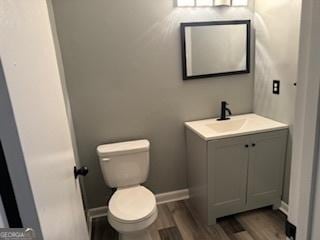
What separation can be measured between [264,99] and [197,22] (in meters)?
0.97

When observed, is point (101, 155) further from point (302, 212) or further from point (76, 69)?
point (302, 212)

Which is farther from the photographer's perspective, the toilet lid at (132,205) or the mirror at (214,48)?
the mirror at (214,48)

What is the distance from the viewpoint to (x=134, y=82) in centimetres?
218

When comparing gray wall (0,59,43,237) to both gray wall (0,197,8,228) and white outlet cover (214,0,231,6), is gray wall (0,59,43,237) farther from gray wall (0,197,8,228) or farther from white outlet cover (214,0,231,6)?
white outlet cover (214,0,231,6)

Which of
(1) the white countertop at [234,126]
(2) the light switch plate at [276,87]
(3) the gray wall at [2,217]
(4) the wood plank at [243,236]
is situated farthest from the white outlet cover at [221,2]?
(3) the gray wall at [2,217]

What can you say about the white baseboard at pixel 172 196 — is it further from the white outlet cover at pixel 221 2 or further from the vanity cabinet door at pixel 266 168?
the white outlet cover at pixel 221 2

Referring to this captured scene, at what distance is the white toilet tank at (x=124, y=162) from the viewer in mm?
2070

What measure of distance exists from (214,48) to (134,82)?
0.81m

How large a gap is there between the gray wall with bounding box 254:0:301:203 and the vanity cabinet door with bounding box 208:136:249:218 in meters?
0.42

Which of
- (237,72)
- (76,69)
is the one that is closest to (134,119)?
(76,69)

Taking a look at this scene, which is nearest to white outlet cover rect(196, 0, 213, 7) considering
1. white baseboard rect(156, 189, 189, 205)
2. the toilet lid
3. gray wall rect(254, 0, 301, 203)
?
gray wall rect(254, 0, 301, 203)

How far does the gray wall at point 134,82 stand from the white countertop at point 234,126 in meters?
0.13

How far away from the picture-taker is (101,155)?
2.05 metres

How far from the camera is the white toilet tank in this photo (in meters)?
2.07
